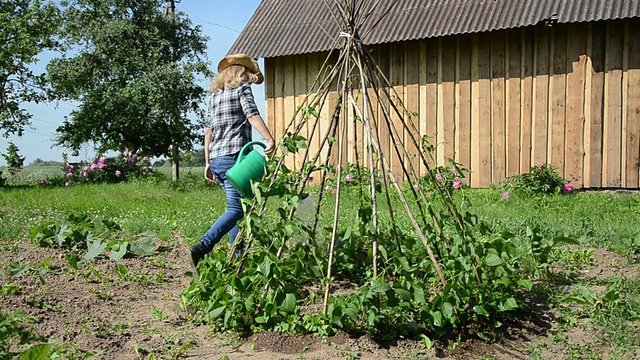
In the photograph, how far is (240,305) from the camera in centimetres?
318

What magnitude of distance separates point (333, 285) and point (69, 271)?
6.56 ft

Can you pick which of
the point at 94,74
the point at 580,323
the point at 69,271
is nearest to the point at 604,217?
the point at 580,323

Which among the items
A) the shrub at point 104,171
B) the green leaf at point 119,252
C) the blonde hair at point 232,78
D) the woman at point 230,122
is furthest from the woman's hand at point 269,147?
the shrub at point 104,171

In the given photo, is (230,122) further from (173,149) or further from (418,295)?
(173,149)

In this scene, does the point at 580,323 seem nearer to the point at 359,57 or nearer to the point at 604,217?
the point at 359,57

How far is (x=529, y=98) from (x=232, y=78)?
5361mm

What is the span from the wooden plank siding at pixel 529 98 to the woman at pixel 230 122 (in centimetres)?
284

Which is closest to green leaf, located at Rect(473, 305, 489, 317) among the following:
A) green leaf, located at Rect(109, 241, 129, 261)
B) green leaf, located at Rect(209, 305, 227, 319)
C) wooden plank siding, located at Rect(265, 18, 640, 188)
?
green leaf, located at Rect(209, 305, 227, 319)

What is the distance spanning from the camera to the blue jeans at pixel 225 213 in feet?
13.3

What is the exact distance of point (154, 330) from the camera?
3.29 metres

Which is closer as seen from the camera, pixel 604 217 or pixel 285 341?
pixel 285 341

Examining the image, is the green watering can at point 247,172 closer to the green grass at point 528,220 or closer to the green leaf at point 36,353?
the green grass at point 528,220

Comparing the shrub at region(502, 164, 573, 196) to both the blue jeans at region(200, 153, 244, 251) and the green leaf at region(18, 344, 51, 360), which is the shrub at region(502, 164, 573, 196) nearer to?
the blue jeans at region(200, 153, 244, 251)

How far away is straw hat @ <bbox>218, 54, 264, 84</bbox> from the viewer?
13.8 ft
